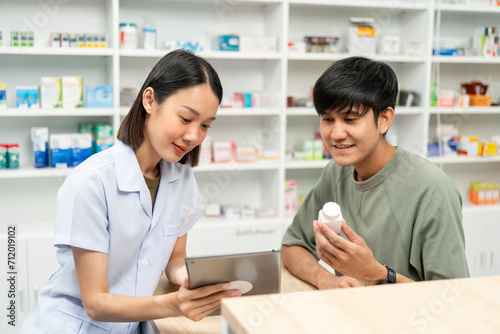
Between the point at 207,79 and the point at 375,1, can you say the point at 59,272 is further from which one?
the point at 375,1

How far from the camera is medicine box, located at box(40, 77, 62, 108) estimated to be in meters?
3.22

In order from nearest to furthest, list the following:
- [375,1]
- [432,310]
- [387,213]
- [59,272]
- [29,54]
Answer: [432,310] < [59,272] < [387,213] < [29,54] < [375,1]

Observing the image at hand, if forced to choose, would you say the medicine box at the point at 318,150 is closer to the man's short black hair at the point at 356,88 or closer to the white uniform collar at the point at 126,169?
the man's short black hair at the point at 356,88

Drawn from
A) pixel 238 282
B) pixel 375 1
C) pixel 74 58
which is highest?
pixel 375 1

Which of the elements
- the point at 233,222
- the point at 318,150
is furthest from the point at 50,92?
the point at 318,150

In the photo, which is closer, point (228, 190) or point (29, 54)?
point (29, 54)

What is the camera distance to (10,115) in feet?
10.3

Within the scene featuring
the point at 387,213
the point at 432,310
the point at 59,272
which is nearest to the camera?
the point at 432,310

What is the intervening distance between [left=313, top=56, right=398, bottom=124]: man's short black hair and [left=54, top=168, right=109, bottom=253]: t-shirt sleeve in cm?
75

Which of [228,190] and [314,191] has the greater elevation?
[314,191]

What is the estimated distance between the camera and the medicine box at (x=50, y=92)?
3.22m

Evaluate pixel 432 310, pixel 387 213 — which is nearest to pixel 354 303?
pixel 432 310

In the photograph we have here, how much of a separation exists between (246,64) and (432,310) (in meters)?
3.06

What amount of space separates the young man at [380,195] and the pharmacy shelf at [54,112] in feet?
6.13
